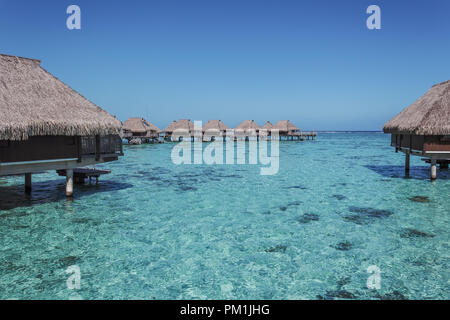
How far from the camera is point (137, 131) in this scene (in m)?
54.4

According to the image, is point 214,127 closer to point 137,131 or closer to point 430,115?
point 137,131

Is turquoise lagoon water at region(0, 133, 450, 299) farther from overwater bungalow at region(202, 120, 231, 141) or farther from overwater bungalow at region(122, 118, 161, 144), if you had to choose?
overwater bungalow at region(202, 120, 231, 141)

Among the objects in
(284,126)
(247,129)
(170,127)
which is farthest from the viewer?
(284,126)

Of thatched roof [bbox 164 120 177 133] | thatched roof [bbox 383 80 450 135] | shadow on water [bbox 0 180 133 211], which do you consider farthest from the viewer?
thatched roof [bbox 164 120 177 133]

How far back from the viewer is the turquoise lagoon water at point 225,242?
217 inches

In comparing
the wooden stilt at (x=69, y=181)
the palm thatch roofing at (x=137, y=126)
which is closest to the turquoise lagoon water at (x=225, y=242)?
the wooden stilt at (x=69, y=181)

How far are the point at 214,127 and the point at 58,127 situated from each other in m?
51.2

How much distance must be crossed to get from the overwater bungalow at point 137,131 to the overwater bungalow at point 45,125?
41.6 metres

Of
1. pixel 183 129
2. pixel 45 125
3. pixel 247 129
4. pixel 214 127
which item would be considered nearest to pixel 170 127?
pixel 183 129

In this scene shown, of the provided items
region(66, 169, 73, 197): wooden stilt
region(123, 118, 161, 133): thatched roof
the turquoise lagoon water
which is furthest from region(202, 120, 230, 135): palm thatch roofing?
region(66, 169, 73, 197): wooden stilt

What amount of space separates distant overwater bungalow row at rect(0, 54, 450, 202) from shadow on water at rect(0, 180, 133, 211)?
23.3 inches

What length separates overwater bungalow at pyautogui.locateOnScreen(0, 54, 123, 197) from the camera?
9.53 m

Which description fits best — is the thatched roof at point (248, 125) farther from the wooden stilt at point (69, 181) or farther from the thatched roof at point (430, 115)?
the wooden stilt at point (69, 181)
